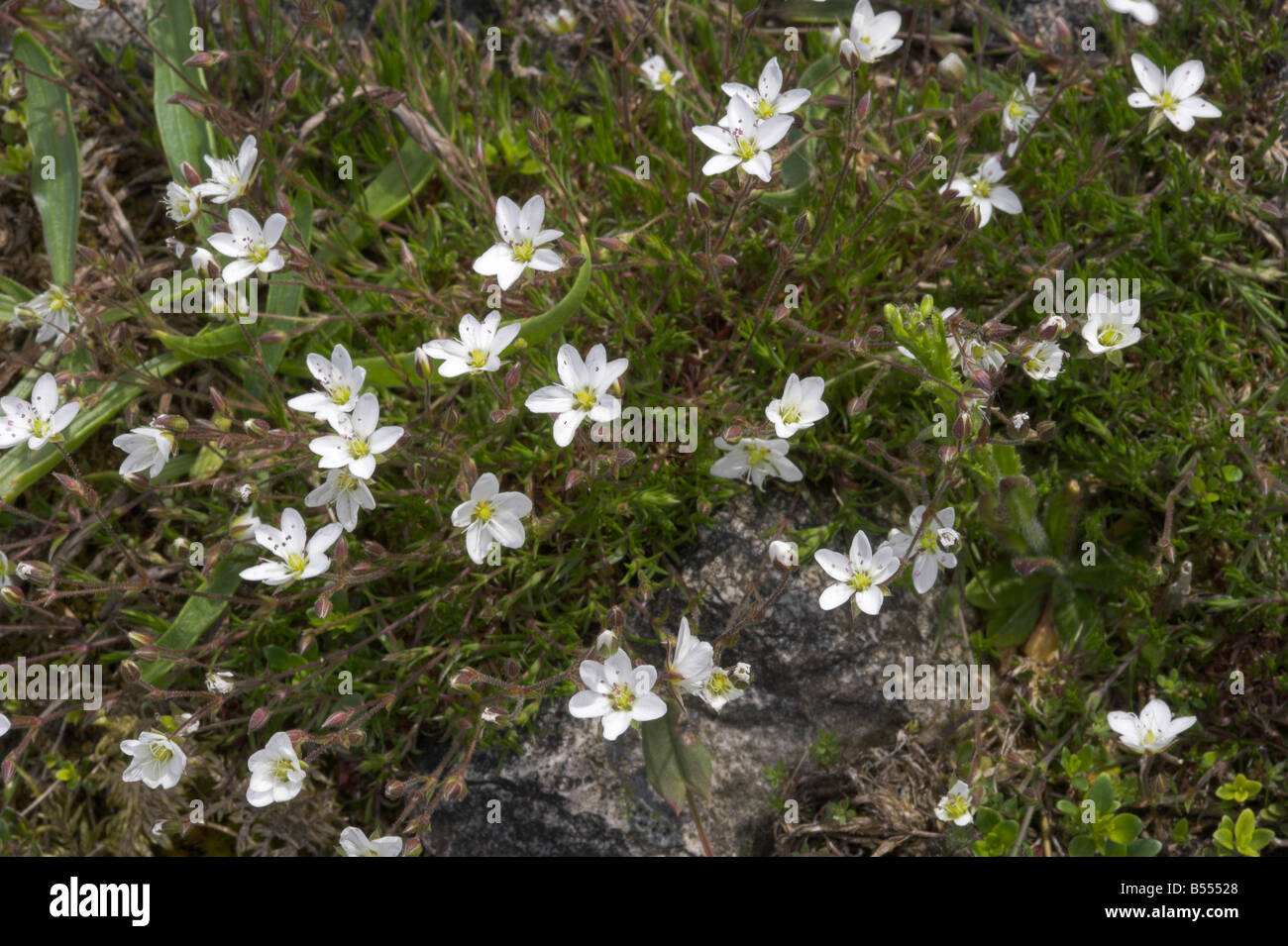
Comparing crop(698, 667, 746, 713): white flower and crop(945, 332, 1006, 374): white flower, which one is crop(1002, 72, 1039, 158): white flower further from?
crop(698, 667, 746, 713): white flower

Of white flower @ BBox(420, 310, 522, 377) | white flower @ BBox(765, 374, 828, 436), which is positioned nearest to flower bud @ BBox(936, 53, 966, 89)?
white flower @ BBox(765, 374, 828, 436)

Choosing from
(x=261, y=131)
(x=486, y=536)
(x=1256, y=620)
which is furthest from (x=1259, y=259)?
(x=261, y=131)

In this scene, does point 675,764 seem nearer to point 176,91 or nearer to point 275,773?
point 275,773

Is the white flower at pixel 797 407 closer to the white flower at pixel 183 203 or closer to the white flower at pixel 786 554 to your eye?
the white flower at pixel 786 554

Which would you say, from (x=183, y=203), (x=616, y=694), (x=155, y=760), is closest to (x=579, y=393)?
(x=616, y=694)

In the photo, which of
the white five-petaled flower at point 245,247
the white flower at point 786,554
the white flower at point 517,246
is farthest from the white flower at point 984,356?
the white five-petaled flower at point 245,247

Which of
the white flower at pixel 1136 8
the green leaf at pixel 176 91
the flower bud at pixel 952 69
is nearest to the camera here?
the white flower at pixel 1136 8
